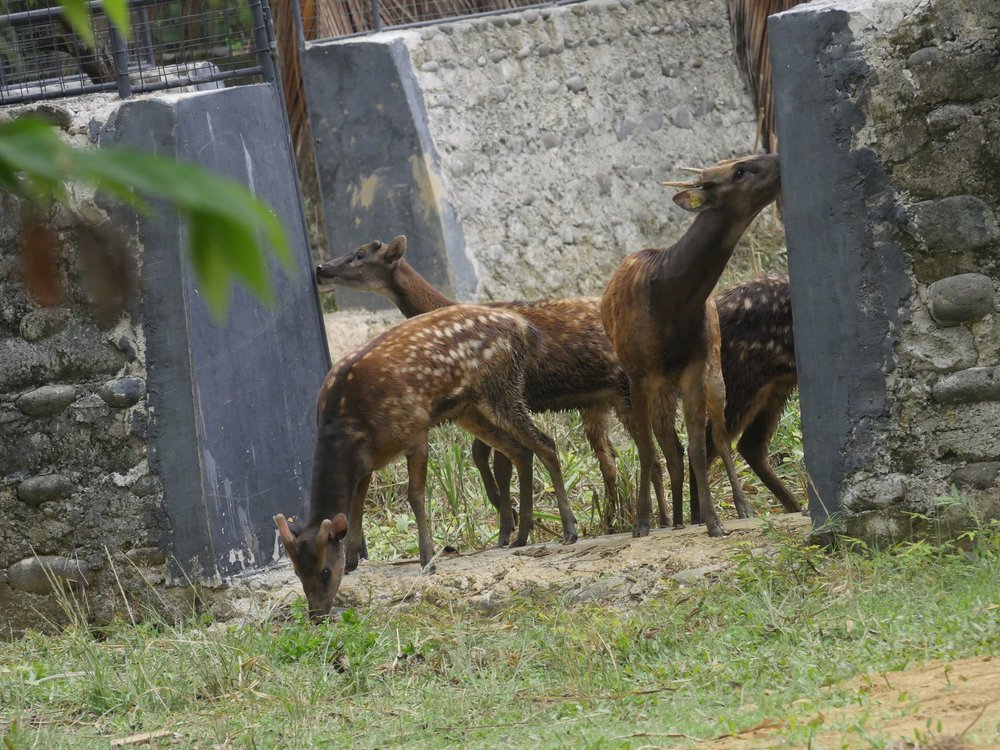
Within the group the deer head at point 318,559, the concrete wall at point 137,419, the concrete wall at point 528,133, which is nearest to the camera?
the deer head at point 318,559

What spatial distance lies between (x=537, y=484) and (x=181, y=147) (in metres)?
4.05

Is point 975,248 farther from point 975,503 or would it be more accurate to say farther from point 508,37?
point 508,37

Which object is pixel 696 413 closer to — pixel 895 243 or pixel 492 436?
pixel 492 436

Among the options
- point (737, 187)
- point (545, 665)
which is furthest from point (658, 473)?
point (545, 665)

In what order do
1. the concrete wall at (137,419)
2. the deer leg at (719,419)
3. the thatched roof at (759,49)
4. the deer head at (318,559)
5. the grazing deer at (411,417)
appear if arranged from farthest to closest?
the thatched roof at (759,49), the deer leg at (719,419), the concrete wall at (137,419), the grazing deer at (411,417), the deer head at (318,559)

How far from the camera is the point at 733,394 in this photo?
25.3 ft

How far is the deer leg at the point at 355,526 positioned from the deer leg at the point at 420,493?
0.79 feet

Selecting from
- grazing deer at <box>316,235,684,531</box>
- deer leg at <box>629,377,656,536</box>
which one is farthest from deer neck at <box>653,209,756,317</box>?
grazing deer at <box>316,235,684,531</box>

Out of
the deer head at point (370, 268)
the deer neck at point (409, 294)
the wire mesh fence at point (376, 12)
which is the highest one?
the wire mesh fence at point (376, 12)

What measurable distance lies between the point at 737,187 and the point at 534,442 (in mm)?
1824

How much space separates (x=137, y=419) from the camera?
674 cm

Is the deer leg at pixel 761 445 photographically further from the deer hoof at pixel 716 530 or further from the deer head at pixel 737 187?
the deer head at pixel 737 187

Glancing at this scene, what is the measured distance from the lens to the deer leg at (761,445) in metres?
7.88

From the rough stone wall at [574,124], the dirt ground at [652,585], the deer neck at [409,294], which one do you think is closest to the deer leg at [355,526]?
the dirt ground at [652,585]
